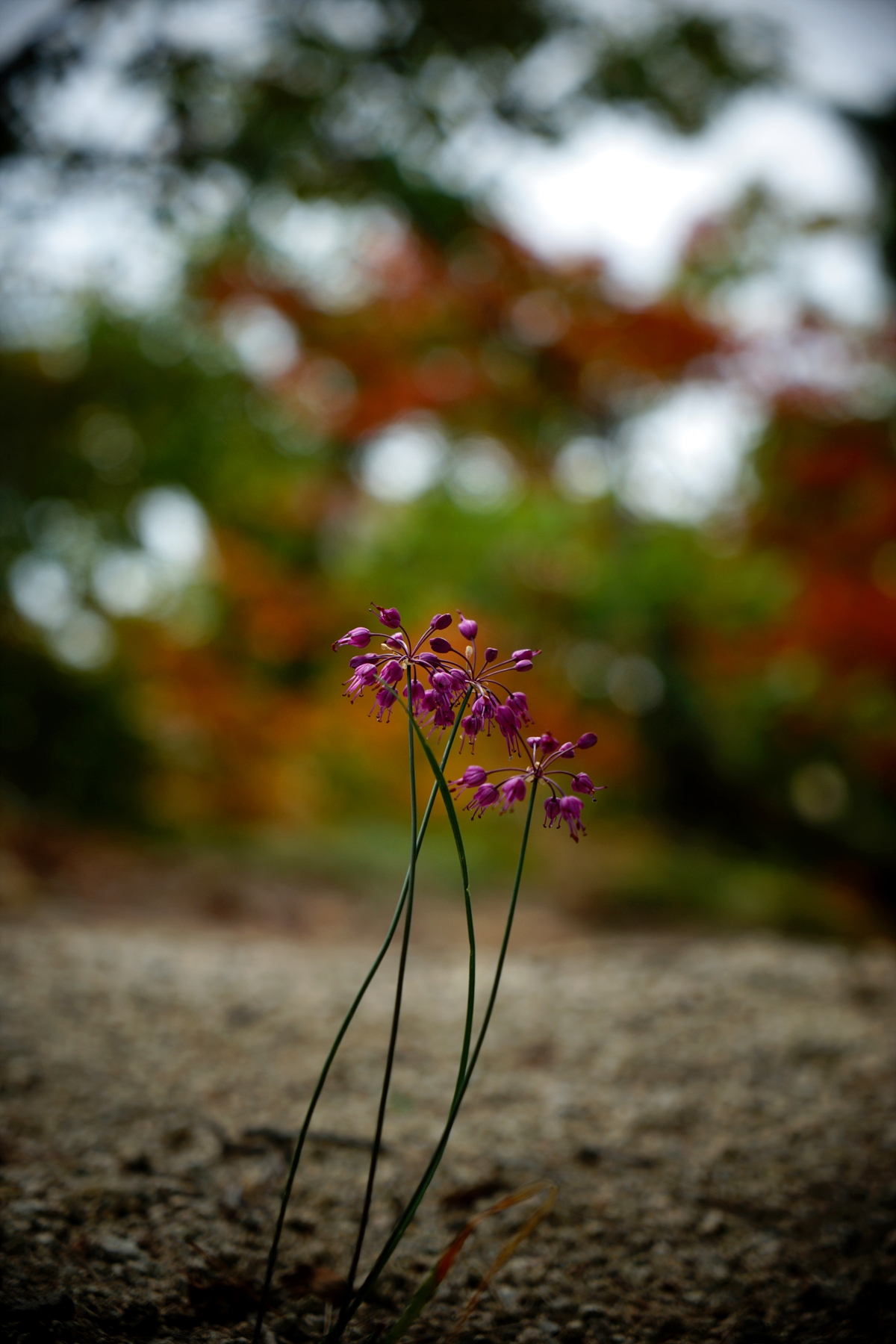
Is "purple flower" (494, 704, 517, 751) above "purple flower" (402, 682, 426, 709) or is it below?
below

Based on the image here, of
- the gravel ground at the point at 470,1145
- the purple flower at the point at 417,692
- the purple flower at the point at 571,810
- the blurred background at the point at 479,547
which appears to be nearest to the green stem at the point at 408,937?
the purple flower at the point at 417,692

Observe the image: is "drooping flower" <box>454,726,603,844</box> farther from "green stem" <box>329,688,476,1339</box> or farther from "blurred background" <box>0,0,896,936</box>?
"blurred background" <box>0,0,896,936</box>

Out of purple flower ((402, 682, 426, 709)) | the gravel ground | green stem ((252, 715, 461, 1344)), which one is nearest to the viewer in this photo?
green stem ((252, 715, 461, 1344))

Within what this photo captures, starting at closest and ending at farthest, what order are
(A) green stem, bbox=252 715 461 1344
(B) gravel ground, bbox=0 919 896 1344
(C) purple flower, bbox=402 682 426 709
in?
(A) green stem, bbox=252 715 461 1344, (C) purple flower, bbox=402 682 426 709, (B) gravel ground, bbox=0 919 896 1344

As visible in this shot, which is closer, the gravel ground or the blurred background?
the gravel ground

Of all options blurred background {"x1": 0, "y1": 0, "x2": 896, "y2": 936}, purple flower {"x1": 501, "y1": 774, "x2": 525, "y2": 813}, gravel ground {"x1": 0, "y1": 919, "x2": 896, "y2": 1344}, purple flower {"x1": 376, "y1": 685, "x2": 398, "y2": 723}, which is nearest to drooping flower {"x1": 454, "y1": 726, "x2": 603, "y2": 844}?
purple flower {"x1": 501, "y1": 774, "x2": 525, "y2": 813}

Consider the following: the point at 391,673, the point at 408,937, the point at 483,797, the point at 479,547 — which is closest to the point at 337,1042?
the point at 408,937

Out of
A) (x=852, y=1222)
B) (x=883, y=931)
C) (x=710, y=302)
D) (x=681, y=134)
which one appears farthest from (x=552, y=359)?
(x=852, y=1222)

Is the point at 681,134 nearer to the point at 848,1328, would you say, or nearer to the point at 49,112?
the point at 49,112

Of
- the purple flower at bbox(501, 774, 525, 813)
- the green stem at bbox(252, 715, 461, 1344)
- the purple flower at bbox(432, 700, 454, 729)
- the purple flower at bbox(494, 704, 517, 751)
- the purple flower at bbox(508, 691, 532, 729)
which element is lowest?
the green stem at bbox(252, 715, 461, 1344)
